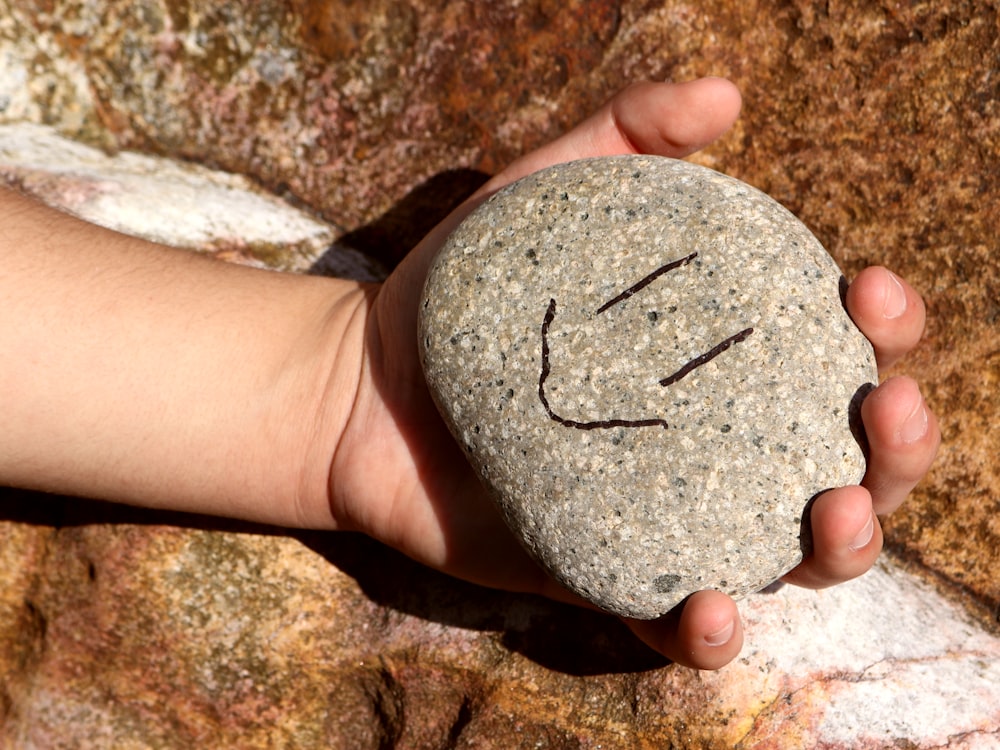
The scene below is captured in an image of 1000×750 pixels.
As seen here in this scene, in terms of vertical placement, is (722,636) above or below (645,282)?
below

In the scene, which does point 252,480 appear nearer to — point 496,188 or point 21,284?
point 21,284

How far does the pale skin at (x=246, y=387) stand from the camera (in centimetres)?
206

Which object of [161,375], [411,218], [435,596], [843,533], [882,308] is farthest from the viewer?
[411,218]

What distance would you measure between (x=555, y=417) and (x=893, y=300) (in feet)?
2.33

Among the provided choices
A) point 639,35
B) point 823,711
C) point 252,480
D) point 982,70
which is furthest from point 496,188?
point 823,711

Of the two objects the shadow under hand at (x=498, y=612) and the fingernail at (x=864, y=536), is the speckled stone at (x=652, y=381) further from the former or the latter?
the shadow under hand at (x=498, y=612)

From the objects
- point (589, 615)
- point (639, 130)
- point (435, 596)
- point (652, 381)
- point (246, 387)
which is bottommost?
point (435, 596)

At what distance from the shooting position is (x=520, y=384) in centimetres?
168

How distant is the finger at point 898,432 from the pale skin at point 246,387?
11.5 inches

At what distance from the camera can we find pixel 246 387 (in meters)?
2.21

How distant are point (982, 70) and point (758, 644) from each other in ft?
5.01

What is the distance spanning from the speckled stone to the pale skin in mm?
336

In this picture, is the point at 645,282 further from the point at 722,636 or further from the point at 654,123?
the point at 722,636

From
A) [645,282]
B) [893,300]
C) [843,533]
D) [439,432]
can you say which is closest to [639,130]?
[645,282]
